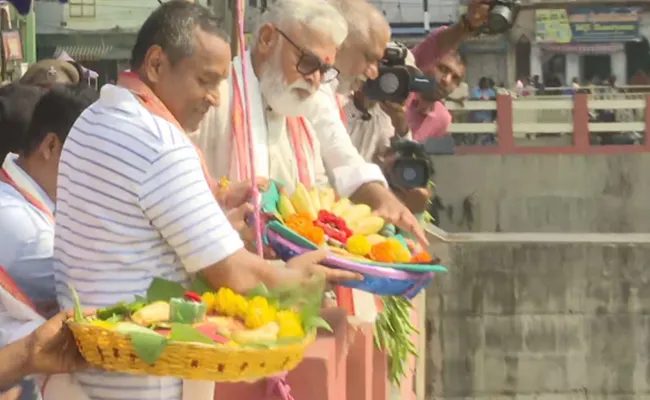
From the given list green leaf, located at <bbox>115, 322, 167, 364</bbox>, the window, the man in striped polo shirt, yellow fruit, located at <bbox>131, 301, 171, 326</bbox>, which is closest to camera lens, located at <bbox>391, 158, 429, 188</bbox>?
the man in striped polo shirt

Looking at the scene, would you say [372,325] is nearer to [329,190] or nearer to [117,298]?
[329,190]

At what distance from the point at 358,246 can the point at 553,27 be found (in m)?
20.5

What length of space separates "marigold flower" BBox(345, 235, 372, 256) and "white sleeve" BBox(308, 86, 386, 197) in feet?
1.88

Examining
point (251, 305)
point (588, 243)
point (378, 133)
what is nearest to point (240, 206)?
point (251, 305)

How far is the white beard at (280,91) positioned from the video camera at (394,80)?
3.15 feet

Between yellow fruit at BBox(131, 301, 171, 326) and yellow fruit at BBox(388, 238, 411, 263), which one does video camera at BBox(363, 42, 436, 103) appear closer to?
yellow fruit at BBox(388, 238, 411, 263)

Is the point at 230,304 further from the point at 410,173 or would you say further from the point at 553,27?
the point at 553,27

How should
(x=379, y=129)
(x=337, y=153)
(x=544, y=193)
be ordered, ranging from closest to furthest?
(x=337, y=153)
(x=379, y=129)
(x=544, y=193)

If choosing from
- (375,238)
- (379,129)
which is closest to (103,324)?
(375,238)

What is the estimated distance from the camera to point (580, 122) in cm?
1209

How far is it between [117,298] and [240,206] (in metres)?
0.48

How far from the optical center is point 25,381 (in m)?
2.04

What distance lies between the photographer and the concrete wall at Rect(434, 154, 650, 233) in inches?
434

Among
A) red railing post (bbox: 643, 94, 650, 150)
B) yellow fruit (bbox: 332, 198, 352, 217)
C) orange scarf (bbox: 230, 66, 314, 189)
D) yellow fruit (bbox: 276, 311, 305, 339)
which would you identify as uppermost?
orange scarf (bbox: 230, 66, 314, 189)
